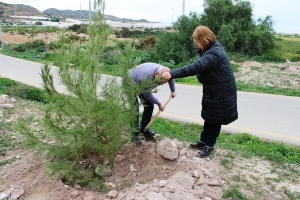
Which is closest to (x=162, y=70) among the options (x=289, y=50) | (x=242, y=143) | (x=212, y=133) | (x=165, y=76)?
(x=165, y=76)

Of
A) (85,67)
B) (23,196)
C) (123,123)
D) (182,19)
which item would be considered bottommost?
(23,196)

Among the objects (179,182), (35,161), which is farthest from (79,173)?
(179,182)

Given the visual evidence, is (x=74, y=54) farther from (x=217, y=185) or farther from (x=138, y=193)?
(x=217, y=185)

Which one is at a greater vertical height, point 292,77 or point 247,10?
point 247,10

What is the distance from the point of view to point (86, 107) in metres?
3.05

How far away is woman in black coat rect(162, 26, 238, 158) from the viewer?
347 centimetres

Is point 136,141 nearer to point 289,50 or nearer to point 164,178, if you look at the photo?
point 164,178

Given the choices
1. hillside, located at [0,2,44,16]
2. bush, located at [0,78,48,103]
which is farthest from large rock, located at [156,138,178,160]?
hillside, located at [0,2,44,16]

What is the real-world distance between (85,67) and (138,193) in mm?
1382

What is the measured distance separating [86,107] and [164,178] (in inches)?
48.8

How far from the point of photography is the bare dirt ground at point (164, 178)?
120 inches

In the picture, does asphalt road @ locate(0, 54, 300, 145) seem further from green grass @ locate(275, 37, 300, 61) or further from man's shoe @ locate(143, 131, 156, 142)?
green grass @ locate(275, 37, 300, 61)

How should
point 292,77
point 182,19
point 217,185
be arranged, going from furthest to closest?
point 182,19 → point 292,77 → point 217,185

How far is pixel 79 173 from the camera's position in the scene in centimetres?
332
